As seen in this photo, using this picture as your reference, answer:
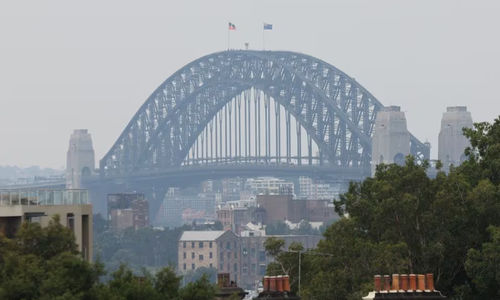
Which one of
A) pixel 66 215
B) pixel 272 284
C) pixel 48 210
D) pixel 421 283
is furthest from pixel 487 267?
pixel 421 283

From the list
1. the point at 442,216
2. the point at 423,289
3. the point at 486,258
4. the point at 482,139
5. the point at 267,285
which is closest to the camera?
the point at 423,289

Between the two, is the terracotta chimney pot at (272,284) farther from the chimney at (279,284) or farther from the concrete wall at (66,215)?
the concrete wall at (66,215)

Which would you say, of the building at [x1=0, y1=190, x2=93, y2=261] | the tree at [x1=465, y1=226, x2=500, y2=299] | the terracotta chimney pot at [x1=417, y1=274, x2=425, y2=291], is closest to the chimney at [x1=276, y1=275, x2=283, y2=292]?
the terracotta chimney pot at [x1=417, y1=274, x2=425, y2=291]

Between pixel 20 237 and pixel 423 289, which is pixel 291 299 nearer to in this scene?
pixel 423 289

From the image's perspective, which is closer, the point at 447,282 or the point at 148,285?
the point at 148,285

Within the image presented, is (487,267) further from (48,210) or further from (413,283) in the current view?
(413,283)

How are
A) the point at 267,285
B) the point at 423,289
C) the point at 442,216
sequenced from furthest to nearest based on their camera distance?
1. the point at 442,216
2. the point at 267,285
3. the point at 423,289

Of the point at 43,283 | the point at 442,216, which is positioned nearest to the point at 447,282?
the point at 442,216

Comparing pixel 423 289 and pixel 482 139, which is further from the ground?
pixel 482 139
